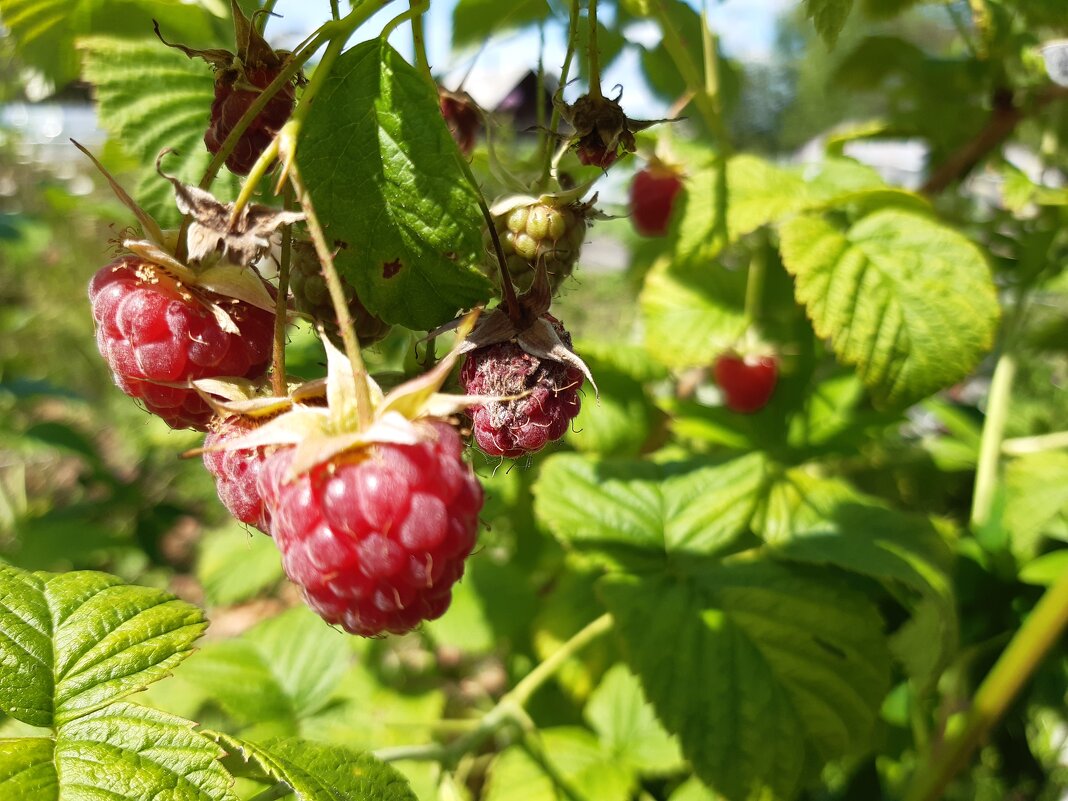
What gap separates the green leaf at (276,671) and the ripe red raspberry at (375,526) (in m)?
0.93

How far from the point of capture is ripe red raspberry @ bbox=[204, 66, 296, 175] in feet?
2.61

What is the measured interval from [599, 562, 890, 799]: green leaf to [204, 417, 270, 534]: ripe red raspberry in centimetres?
58

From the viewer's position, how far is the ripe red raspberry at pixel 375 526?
1.99 ft

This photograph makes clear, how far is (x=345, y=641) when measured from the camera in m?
1.51

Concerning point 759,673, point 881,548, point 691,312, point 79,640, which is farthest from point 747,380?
point 79,640

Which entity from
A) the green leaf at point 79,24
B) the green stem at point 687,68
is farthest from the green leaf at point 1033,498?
the green leaf at point 79,24

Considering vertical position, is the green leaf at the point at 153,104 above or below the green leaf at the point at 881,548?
above

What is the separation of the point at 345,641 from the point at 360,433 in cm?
100

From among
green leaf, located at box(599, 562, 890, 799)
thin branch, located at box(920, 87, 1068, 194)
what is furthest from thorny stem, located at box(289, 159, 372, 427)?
thin branch, located at box(920, 87, 1068, 194)

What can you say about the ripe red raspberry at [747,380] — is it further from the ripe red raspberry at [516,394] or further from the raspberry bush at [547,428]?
the ripe red raspberry at [516,394]

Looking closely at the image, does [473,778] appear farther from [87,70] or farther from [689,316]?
[87,70]

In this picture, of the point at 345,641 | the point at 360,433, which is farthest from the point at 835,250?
the point at 345,641

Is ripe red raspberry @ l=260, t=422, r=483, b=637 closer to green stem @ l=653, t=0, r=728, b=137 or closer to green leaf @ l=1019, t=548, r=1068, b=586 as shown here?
green stem @ l=653, t=0, r=728, b=137

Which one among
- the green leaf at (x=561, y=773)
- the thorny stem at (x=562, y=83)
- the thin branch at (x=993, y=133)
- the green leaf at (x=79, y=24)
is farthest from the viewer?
the thin branch at (x=993, y=133)
